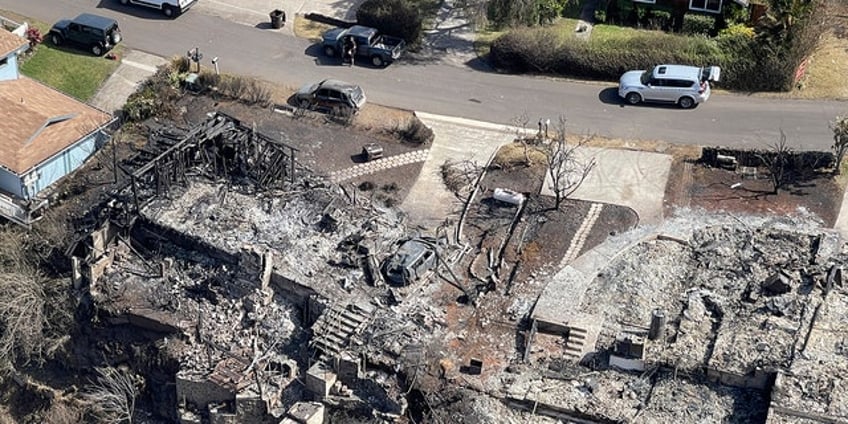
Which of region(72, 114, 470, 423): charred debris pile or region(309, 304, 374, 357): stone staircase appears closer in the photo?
region(72, 114, 470, 423): charred debris pile

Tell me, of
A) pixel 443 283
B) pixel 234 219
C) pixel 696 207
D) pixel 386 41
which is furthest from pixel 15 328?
pixel 696 207

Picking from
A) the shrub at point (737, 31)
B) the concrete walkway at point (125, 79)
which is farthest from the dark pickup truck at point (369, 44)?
the shrub at point (737, 31)

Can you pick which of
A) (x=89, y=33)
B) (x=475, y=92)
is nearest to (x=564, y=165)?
(x=475, y=92)

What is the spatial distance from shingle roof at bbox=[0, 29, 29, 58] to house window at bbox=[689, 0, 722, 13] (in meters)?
36.2

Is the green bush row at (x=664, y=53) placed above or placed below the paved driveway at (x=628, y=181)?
above

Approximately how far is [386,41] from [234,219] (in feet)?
54.5

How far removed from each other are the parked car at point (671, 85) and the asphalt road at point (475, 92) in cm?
57

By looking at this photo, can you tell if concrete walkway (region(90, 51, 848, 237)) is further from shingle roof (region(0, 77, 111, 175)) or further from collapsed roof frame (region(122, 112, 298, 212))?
collapsed roof frame (region(122, 112, 298, 212))

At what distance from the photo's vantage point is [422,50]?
68.1 metres

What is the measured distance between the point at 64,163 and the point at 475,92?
70.2ft

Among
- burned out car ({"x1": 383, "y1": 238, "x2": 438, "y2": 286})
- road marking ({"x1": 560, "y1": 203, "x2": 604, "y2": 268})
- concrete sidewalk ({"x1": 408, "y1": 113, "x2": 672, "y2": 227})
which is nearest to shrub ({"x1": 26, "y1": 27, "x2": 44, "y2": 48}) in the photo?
concrete sidewalk ({"x1": 408, "y1": 113, "x2": 672, "y2": 227})

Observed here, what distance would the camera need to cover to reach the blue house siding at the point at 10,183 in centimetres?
5791

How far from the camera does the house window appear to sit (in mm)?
67375

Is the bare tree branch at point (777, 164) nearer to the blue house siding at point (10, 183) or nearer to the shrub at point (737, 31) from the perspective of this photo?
the shrub at point (737, 31)
